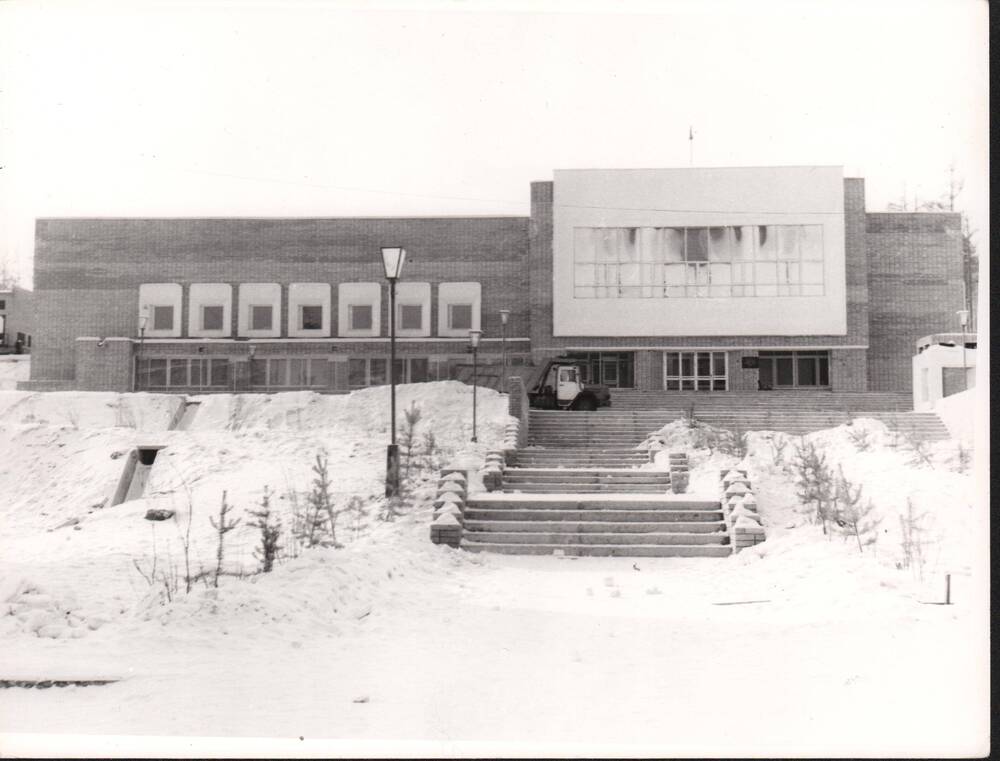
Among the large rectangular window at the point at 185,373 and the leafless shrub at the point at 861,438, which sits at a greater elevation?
the large rectangular window at the point at 185,373

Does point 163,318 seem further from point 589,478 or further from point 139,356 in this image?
point 589,478

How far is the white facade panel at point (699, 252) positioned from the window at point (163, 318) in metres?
17.0

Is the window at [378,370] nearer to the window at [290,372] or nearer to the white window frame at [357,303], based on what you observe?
the window at [290,372]

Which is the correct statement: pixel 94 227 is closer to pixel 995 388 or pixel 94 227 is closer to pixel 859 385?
pixel 859 385

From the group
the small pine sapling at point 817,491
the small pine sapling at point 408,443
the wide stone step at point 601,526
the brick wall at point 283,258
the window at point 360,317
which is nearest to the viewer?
the small pine sapling at point 817,491

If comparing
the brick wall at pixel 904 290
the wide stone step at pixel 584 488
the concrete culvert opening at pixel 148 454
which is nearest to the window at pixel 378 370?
the concrete culvert opening at pixel 148 454

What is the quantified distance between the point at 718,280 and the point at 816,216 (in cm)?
473

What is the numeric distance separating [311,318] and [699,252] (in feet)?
55.6

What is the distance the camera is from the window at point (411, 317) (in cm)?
3709

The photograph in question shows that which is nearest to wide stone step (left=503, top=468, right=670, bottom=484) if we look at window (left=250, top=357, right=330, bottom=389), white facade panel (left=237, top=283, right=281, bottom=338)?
window (left=250, top=357, right=330, bottom=389)

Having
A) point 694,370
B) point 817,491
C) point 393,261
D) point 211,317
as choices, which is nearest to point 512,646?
point 817,491

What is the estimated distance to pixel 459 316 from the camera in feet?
122

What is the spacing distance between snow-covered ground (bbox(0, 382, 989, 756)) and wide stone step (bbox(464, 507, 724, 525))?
0.96 m

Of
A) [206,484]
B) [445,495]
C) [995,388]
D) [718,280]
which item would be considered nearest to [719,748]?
[995,388]
